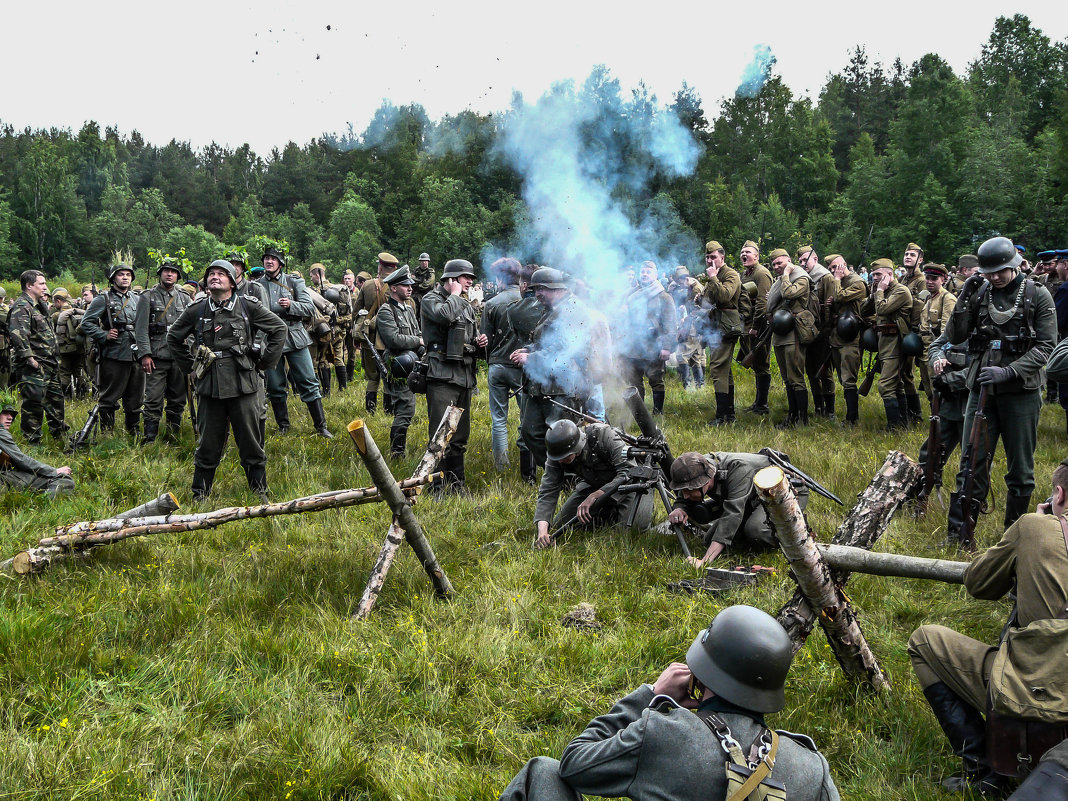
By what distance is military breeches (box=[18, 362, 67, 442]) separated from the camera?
31.8 feet

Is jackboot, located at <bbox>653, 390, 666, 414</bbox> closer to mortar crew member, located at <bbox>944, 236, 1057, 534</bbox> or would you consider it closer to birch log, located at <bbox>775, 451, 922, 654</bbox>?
mortar crew member, located at <bbox>944, 236, 1057, 534</bbox>

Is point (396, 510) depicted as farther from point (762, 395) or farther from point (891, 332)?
point (762, 395)

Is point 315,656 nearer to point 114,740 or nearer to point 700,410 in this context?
point 114,740

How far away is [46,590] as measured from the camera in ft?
17.1

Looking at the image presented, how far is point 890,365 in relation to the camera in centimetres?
947

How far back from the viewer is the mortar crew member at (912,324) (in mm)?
9367

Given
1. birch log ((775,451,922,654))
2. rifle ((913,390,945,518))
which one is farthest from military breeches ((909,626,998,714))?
rifle ((913,390,945,518))

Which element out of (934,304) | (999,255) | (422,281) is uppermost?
(999,255)

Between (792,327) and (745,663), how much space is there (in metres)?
8.38

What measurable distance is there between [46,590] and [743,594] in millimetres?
4606

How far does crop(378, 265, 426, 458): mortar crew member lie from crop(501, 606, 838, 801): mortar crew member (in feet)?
20.7

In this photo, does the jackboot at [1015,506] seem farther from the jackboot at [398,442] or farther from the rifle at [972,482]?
the jackboot at [398,442]

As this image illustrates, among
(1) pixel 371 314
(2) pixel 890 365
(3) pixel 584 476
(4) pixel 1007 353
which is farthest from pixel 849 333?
(1) pixel 371 314

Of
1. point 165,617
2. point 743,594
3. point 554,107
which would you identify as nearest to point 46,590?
point 165,617
